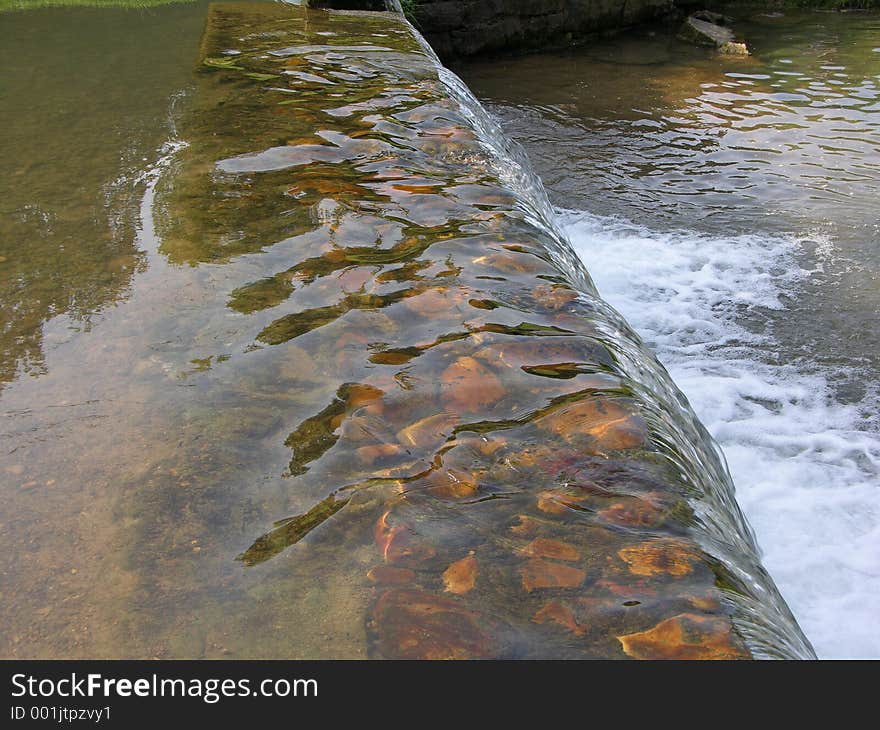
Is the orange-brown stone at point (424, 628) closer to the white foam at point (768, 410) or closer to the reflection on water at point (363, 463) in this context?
the reflection on water at point (363, 463)

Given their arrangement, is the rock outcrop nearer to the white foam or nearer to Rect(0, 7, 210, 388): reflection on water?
Rect(0, 7, 210, 388): reflection on water

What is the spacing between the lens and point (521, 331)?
8.02 ft

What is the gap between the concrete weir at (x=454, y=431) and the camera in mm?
1564

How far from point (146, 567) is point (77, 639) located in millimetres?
198

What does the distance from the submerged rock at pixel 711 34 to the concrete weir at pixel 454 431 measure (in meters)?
7.35

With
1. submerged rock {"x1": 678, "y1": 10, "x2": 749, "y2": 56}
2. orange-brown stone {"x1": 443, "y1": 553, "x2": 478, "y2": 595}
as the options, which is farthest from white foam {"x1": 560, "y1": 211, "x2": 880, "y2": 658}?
submerged rock {"x1": 678, "y1": 10, "x2": 749, "y2": 56}

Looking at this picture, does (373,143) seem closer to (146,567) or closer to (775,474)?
(775,474)

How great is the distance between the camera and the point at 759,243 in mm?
5383

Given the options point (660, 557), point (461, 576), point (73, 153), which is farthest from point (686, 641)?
point (73, 153)

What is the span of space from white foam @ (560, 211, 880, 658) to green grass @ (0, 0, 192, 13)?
14.6 feet

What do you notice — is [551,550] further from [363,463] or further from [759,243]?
[759,243]

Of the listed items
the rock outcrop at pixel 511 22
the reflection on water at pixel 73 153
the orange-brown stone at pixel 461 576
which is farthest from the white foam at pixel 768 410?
the rock outcrop at pixel 511 22

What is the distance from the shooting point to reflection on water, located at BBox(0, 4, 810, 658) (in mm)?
1552
